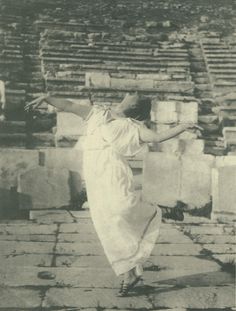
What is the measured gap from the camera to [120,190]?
3.64 meters

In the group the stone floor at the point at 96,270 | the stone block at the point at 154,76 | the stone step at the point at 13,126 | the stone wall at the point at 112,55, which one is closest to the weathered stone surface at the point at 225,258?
the stone floor at the point at 96,270

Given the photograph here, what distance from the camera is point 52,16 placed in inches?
483

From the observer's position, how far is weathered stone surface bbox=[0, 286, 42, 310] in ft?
10.8

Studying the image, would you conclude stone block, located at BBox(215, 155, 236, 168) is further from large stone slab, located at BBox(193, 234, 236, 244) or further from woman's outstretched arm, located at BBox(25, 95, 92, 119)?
woman's outstretched arm, located at BBox(25, 95, 92, 119)

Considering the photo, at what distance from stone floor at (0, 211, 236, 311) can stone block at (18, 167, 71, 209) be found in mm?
590

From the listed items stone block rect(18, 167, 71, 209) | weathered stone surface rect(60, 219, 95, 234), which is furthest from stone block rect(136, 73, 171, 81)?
weathered stone surface rect(60, 219, 95, 234)

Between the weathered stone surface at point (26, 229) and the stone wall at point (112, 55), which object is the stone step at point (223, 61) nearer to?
the stone wall at point (112, 55)

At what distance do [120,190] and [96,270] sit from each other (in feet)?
2.68

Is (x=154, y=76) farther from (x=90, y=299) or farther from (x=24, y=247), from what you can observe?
(x=90, y=299)

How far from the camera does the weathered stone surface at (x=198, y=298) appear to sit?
335 centimetres

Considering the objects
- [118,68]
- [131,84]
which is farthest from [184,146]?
[118,68]

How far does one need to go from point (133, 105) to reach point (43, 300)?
1434mm

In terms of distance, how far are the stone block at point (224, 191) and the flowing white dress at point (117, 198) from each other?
9.60 ft

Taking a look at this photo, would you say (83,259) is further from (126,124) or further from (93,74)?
(93,74)
